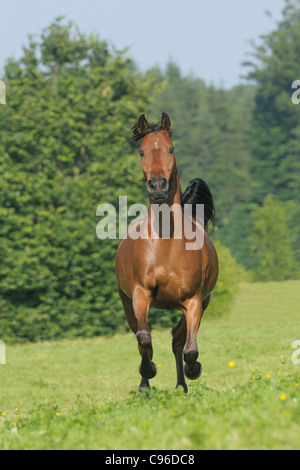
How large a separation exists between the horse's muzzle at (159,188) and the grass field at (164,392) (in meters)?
2.23

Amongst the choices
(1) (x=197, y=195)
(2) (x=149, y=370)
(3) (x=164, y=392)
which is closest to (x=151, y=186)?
(2) (x=149, y=370)

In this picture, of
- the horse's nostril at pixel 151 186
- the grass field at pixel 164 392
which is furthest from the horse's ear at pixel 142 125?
the grass field at pixel 164 392

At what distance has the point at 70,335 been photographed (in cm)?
2633

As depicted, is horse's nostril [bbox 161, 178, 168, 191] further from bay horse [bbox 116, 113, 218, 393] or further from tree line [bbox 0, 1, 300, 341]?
tree line [bbox 0, 1, 300, 341]

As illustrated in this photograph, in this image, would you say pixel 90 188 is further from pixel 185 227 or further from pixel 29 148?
pixel 185 227

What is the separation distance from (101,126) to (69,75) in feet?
9.60

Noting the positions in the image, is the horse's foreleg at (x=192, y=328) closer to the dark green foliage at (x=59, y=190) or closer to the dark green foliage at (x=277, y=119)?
the dark green foliage at (x=59, y=190)

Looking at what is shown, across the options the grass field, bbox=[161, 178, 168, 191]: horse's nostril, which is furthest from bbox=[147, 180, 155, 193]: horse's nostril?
the grass field

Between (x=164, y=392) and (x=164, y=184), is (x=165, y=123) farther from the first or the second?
(x=164, y=392)

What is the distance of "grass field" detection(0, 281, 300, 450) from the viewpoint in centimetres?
543

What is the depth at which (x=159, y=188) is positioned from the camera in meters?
7.11

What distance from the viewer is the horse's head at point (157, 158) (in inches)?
281
